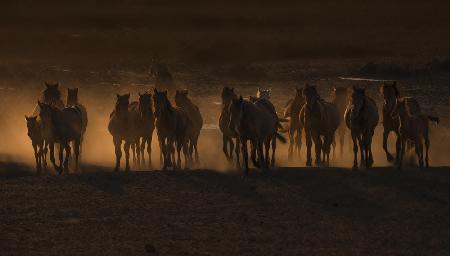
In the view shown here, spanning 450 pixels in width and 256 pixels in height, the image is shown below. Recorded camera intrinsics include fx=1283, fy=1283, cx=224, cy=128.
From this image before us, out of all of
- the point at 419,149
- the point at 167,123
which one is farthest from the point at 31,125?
the point at 419,149

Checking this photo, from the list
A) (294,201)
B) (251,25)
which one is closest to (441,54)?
(251,25)

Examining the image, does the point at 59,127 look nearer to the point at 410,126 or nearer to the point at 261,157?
→ the point at 261,157

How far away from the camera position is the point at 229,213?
19.9 metres

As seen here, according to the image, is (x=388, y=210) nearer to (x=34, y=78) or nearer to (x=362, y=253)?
(x=362, y=253)

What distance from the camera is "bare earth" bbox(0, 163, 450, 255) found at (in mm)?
17828

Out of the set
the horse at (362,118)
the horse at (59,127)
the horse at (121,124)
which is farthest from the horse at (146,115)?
the horse at (362,118)

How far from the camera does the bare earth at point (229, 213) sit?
58.5 feet

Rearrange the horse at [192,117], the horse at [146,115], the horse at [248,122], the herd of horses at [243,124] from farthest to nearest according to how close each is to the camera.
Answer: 1. the horse at [192,117]
2. the horse at [146,115]
3. the herd of horses at [243,124]
4. the horse at [248,122]

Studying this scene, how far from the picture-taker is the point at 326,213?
19969 millimetres

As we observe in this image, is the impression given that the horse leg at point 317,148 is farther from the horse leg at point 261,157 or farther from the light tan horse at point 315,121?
the horse leg at point 261,157

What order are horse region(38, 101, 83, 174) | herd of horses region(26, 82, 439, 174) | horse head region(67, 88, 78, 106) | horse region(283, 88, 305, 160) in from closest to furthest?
herd of horses region(26, 82, 439, 174) < horse region(38, 101, 83, 174) < horse region(283, 88, 305, 160) < horse head region(67, 88, 78, 106)

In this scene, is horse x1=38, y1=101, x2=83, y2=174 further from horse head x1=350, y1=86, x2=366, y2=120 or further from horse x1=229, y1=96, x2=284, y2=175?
horse head x1=350, y1=86, x2=366, y2=120

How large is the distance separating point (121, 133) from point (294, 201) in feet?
20.0

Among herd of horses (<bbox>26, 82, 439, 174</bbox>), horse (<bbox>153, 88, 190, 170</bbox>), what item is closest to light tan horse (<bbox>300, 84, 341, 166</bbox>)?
herd of horses (<bbox>26, 82, 439, 174</bbox>)
